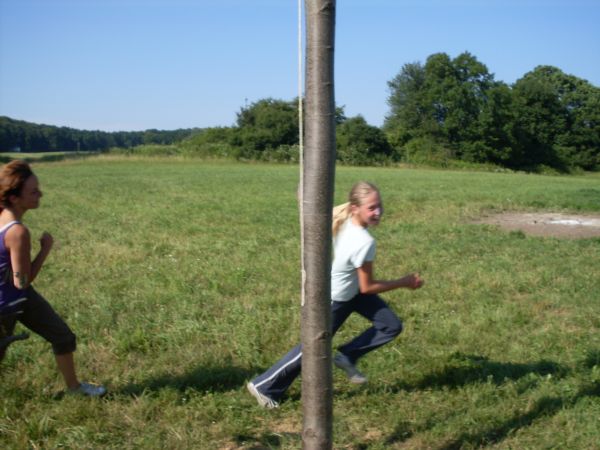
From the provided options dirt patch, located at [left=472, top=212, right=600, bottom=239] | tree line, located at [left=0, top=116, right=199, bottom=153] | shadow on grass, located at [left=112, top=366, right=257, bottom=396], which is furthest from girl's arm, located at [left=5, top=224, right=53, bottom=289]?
tree line, located at [left=0, top=116, right=199, bottom=153]

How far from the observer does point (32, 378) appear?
162 inches

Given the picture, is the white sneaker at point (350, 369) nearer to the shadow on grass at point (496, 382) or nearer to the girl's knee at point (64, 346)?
the shadow on grass at point (496, 382)

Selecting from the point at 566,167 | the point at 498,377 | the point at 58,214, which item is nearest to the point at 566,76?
the point at 566,167

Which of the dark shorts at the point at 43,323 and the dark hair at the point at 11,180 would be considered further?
the dark shorts at the point at 43,323

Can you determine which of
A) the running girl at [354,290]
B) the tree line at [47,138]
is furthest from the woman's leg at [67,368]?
the tree line at [47,138]

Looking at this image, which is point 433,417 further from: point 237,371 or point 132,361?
point 132,361

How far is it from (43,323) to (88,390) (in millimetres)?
546

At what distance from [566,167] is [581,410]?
73909 millimetres

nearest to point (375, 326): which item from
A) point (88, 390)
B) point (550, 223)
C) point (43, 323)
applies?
point (88, 390)

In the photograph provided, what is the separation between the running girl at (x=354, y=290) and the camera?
3680 mm

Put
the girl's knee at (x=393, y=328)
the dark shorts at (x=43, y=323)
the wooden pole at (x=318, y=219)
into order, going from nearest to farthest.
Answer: the wooden pole at (x=318, y=219) < the dark shorts at (x=43, y=323) < the girl's knee at (x=393, y=328)

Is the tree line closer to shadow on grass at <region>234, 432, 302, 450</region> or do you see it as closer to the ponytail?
the ponytail

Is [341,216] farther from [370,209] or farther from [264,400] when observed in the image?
[264,400]

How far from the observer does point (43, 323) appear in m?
3.72
